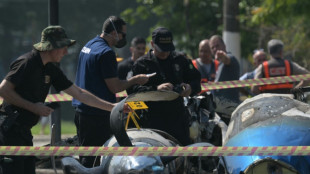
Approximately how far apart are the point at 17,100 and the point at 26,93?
15 centimetres

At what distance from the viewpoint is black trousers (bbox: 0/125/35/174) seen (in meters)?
6.57

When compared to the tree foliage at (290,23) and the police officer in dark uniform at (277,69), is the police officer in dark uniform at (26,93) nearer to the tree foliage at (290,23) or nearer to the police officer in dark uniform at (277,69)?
the police officer in dark uniform at (277,69)

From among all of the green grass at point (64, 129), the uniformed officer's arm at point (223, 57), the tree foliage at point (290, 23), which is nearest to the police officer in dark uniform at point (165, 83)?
the uniformed officer's arm at point (223, 57)

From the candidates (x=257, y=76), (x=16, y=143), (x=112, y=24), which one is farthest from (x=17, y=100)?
(x=257, y=76)

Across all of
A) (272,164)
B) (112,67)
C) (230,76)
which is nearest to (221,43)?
(230,76)

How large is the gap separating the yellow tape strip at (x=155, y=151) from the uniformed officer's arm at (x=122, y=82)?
1380mm

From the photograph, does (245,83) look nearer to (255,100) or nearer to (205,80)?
(205,80)

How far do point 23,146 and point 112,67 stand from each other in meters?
1.46

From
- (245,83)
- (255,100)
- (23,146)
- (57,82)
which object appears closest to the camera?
(23,146)

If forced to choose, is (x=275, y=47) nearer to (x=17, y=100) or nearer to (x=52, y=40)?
Result: (x=52, y=40)

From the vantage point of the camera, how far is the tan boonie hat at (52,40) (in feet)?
22.1

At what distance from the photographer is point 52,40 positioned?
22.3ft

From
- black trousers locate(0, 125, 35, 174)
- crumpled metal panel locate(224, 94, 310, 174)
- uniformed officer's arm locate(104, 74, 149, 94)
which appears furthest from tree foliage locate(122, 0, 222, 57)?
black trousers locate(0, 125, 35, 174)

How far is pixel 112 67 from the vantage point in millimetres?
7504
